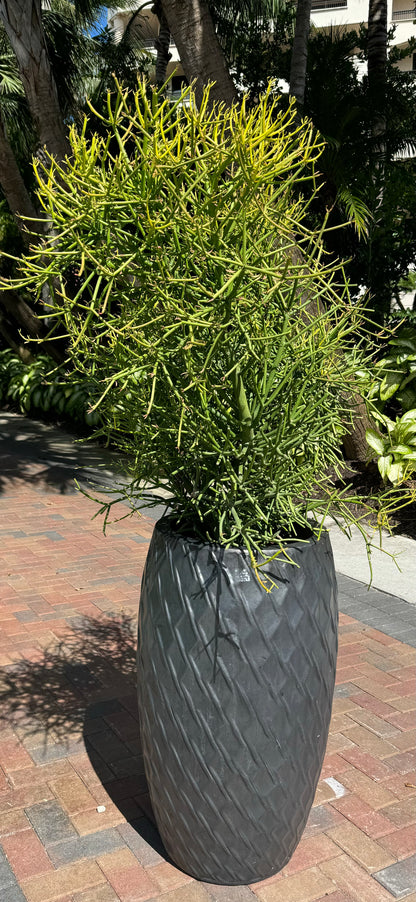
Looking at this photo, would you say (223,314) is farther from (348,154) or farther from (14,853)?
(348,154)

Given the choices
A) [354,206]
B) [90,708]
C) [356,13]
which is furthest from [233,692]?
[356,13]

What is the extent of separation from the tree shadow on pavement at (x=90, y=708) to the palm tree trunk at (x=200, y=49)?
440 cm

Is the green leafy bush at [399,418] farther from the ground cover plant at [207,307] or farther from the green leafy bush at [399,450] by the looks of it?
the ground cover plant at [207,307]

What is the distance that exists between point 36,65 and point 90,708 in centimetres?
681

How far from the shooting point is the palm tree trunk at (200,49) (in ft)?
20.2

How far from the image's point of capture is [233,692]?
2.22 metres

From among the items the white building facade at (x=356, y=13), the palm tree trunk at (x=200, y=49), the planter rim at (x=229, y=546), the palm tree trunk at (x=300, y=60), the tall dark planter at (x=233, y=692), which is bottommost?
the tall dark planter at (x=233, y=692)

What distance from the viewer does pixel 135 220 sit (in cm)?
192

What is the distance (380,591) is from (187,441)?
3489 millimetres

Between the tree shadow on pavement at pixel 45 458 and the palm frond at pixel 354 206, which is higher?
the palm frond at pixel 354 206

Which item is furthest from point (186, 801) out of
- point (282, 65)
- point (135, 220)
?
point (282, 65)

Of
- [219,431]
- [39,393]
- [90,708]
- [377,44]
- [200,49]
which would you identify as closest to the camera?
[219,431]

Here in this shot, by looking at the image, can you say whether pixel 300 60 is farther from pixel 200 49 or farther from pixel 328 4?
pixel 328 4

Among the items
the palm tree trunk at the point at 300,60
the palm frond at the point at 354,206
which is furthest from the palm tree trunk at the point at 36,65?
the palm tree trunk at the point at 300,60
